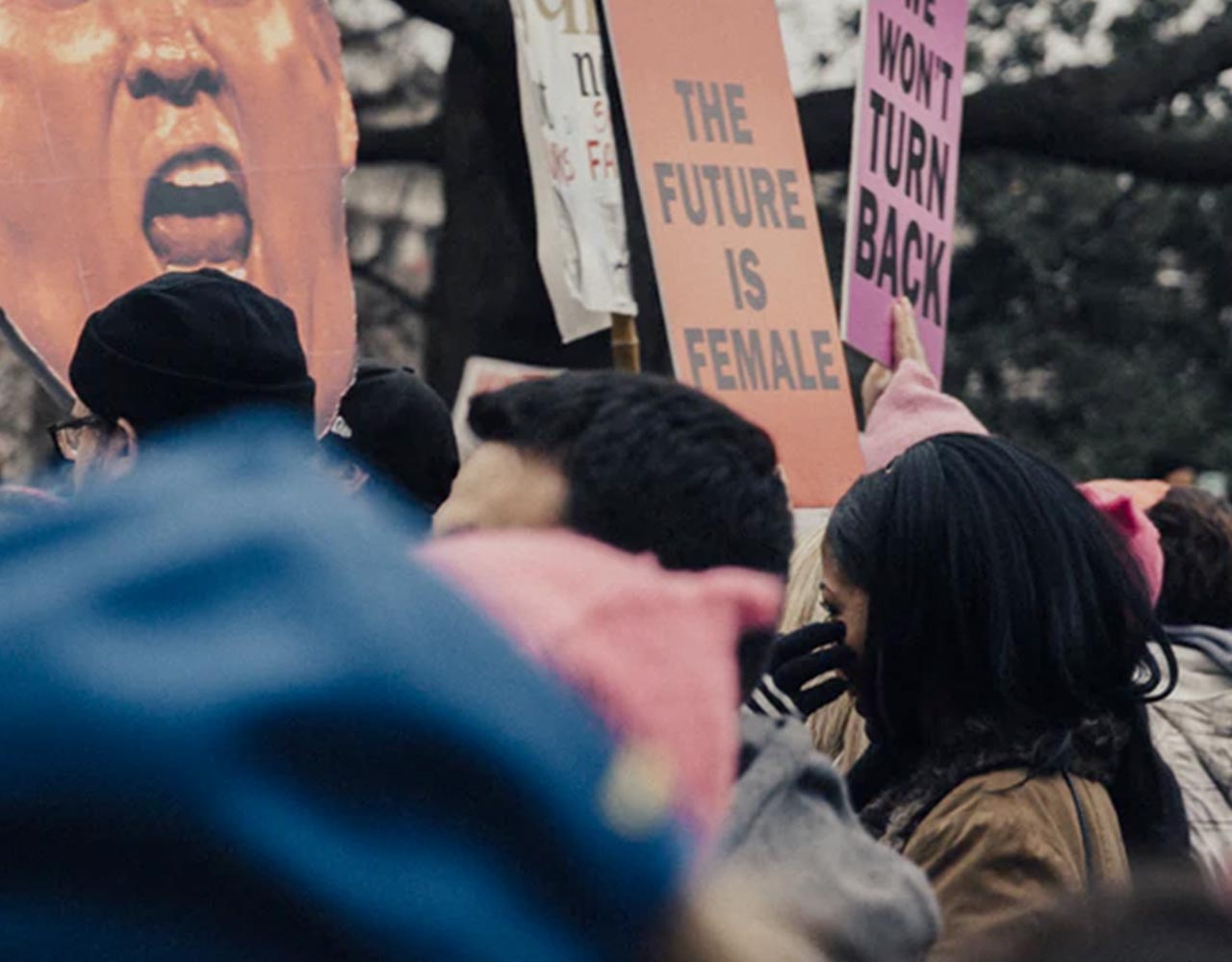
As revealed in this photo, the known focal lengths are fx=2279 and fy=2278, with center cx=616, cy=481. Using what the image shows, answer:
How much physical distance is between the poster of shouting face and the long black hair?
0.99 meters

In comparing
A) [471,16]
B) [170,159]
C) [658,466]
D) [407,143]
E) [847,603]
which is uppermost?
[658,466]

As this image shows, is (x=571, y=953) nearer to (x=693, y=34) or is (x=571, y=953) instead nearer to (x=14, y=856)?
(x=14, y=856)

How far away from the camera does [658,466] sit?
1460 mm

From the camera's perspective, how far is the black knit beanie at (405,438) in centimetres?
298

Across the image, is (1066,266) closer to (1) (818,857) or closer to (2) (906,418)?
(2) (906,418)

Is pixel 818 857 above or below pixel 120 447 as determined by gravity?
above

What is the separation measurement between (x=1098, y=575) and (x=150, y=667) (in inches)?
68.7

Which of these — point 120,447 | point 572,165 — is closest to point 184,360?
point 120,447

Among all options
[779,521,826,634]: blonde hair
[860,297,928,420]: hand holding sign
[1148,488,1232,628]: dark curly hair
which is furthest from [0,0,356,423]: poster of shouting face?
[1148,488,1232,628]: dark curly hair

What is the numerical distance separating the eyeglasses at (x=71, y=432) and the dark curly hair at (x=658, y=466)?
0.84m

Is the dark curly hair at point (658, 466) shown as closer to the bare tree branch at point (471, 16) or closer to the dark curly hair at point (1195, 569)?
the dark curly hair at point (1195, 569)

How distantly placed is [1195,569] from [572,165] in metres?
1.30

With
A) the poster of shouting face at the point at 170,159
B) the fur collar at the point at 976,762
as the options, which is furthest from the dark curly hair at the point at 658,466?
the poster of shouting face at the point at 170,159

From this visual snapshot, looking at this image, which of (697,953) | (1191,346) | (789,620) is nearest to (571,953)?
(697,953)
